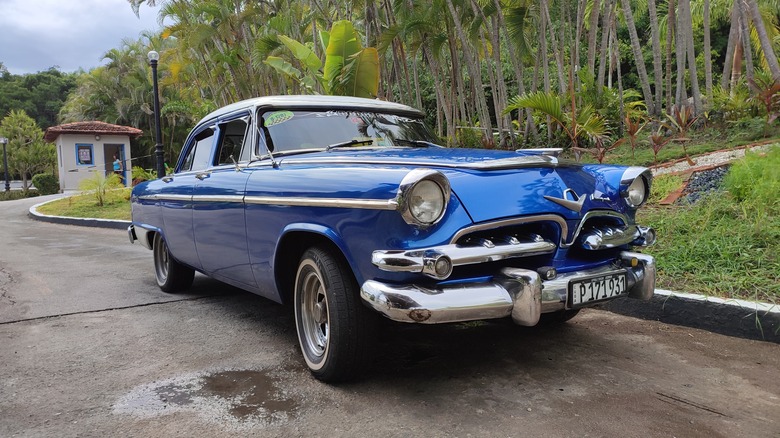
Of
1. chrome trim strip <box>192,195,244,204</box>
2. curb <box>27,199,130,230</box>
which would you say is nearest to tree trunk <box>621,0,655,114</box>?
chrome trim strip <box>192,195,244,204</box>

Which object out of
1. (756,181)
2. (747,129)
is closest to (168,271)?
(756,181)

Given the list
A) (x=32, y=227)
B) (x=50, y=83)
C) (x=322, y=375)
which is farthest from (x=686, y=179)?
(x=50, y=83)

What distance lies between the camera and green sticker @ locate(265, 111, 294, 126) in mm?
3920

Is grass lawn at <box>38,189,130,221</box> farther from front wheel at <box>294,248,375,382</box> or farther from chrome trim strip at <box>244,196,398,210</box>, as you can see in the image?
front wheel at <box>294,248,375,382</box>

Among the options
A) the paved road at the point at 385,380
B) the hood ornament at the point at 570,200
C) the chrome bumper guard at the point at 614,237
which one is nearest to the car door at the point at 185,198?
the paved road at the point at 385,380

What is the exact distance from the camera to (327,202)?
290cm

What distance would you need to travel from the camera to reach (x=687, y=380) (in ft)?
10.0

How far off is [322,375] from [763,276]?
3292mm

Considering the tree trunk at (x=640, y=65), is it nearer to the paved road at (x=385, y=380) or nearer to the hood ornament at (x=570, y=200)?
the paved road at (x=385, y=380)

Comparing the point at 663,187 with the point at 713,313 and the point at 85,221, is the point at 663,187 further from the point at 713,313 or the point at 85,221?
the point at 85,221

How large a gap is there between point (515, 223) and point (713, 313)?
2.09 metres

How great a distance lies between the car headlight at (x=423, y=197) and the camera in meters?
2.53

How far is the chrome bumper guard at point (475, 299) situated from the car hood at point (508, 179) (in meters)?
0.32

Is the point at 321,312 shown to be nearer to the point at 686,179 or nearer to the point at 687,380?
the point at 687,380
